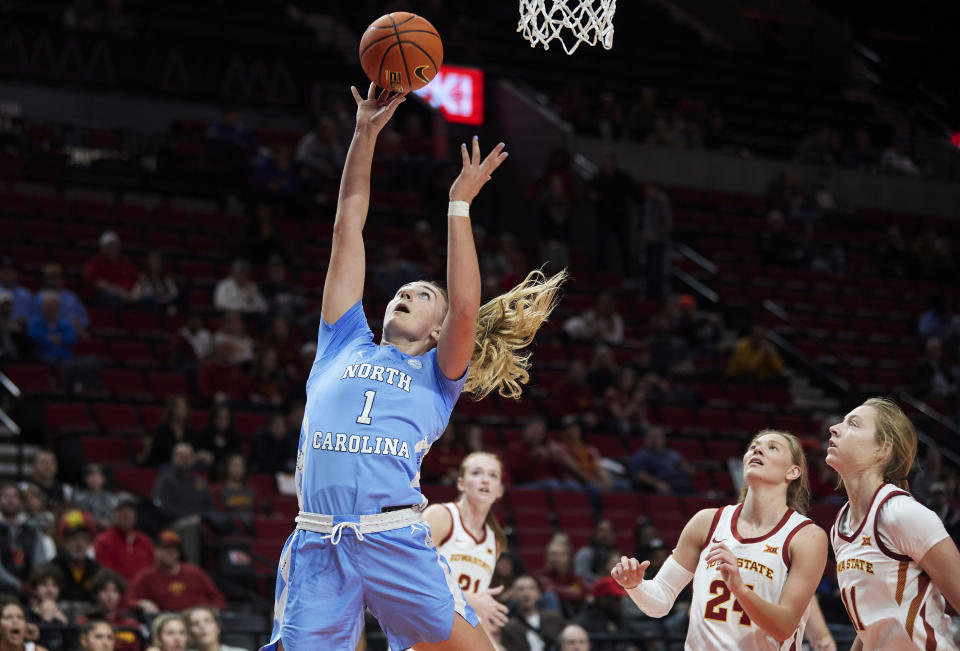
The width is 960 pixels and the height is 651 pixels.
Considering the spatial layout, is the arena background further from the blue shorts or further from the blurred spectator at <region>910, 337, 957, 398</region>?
the blue shorts

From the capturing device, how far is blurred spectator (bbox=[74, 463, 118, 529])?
30.4ft

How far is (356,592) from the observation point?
3.98 metres

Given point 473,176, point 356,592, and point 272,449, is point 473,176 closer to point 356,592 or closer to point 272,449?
point 356,592

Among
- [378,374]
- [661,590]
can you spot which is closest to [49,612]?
[661,590]

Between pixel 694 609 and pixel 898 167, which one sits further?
pixel 898 167

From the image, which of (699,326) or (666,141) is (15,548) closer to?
(699,326)

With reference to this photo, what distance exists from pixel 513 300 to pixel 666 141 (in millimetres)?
14726

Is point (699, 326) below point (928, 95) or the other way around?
below

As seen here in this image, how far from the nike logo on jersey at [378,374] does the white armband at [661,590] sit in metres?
1.30

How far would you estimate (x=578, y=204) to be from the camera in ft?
56.8

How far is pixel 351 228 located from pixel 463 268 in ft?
1.74

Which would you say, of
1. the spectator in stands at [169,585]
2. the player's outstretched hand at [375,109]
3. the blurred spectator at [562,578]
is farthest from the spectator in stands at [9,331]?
the player's outstretched hand at [375,109]

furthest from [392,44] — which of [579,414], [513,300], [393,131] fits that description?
[393,131]

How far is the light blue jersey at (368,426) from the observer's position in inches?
159
